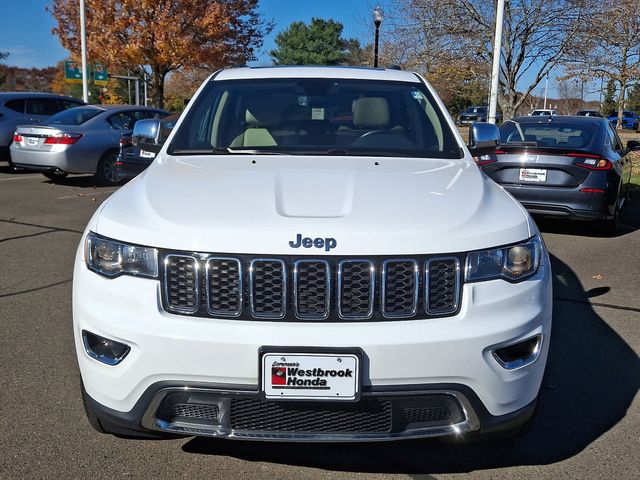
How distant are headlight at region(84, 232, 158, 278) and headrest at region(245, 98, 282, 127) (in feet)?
5.76

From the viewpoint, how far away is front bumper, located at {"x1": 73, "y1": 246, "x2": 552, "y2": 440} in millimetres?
2359

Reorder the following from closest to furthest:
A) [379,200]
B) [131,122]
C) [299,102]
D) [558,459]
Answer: [379,200], [558,459], [299,102], [131,122]

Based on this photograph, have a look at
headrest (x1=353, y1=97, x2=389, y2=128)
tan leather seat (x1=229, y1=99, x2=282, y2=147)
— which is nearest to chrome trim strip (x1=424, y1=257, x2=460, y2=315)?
tan leather seat (x1=229, y1=99, x2=282, y2=147)

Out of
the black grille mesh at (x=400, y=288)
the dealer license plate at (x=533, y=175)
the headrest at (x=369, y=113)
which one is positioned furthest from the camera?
the dealer license plate at (x=533, y=175)

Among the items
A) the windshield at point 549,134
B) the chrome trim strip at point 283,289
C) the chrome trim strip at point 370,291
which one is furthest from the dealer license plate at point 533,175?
the chrome trim strip at point 283,289

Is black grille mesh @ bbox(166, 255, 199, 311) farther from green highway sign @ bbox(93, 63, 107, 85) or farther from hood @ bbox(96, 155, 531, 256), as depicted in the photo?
green highway sign @ bbox(93, 63, 107, 85)

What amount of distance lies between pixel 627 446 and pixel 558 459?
38cm

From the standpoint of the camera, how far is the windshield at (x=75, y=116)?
1196 centimetres

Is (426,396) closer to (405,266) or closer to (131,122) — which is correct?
(405,266)

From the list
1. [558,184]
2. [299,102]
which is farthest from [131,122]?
[299,102]

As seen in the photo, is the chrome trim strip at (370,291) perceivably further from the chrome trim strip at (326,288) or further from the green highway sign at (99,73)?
the green highway sign at (99,73)

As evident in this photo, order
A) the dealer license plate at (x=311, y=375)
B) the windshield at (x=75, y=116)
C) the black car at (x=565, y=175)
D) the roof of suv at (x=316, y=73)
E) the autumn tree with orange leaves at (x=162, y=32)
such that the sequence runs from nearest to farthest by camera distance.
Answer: the dealer license plate at (x=311, y=375) → the roof of suv at (x=316, y=73) → the black car at (x=565, y=175) → the windshield at (x=75, y=116) → the autumn tree with orange leaves at (x=162, y=32)

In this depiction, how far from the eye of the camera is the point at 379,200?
2.75 metres

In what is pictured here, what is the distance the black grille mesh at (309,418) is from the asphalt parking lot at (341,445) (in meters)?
0.42
